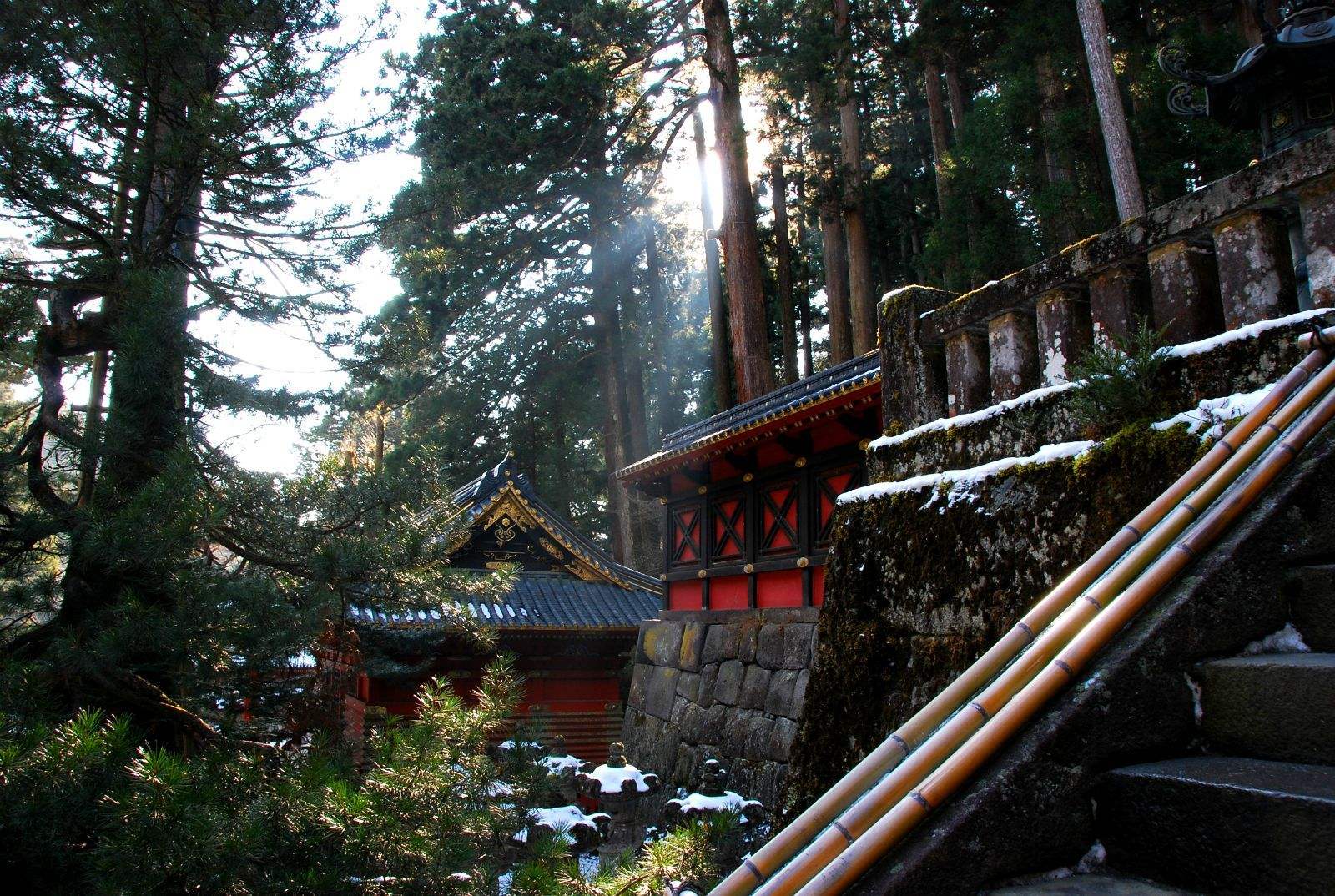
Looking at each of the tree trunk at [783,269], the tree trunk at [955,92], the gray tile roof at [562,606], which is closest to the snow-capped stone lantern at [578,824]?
the gray tile roof at [562,606]

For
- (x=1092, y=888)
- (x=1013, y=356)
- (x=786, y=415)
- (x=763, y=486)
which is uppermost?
(x=786, y=415)

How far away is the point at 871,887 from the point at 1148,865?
0.57 metres

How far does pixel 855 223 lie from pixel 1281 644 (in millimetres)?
16405

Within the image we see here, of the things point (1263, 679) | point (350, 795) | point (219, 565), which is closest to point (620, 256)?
point (219, 565)

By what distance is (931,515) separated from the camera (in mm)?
3664

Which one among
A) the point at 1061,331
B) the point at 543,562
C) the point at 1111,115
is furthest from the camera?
the point at 543,562

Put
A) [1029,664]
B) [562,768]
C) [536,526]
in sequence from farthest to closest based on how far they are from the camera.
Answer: [536,526], [562,768], [1029,664]

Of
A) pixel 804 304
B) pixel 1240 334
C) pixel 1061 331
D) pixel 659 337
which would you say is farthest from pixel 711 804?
pixel 659 337

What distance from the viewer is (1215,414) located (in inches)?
107

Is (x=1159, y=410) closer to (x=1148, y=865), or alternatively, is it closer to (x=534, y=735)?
(x=1148, y=865)

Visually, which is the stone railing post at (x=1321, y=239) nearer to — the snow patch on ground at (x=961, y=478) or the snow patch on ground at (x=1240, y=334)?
the snow patch on ground at (x=1240, y=334)

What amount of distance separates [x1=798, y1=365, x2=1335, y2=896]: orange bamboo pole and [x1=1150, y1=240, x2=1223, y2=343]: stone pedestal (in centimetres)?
82

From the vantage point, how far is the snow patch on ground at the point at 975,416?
3412mm

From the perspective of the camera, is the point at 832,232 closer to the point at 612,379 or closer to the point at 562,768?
the point at 612,379
